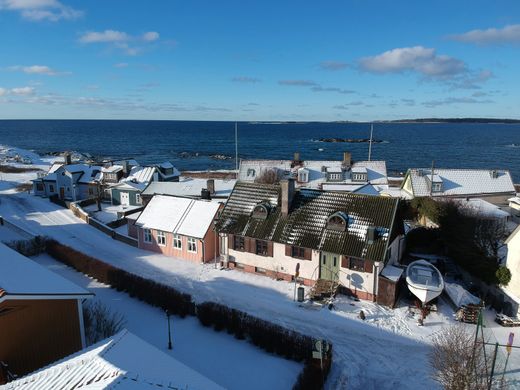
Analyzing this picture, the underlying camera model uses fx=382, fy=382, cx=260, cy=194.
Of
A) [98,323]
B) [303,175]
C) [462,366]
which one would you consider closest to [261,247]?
[98,323]

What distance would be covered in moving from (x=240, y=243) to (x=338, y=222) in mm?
7631

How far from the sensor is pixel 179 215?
33031 millimetres

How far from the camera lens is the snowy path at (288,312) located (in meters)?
17.5

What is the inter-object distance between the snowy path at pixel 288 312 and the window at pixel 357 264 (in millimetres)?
3429

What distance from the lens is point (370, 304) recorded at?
78.3 ft

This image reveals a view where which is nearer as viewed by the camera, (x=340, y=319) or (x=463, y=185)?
(x=340, y=319)

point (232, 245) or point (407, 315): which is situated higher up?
point (232, 245)

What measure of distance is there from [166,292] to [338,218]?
12122 millimetres

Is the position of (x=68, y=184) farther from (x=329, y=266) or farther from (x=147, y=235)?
(x=329, y=266)

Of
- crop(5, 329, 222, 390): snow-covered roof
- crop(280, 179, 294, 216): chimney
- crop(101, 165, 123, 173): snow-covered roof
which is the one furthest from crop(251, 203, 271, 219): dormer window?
crop(101, 165, 123, 173): snow-covered roof

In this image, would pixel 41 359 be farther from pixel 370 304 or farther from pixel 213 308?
pixel 370 304

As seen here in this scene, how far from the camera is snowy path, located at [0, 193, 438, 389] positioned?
17.5m

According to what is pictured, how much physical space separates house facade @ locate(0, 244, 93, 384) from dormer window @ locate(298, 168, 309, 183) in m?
43.6

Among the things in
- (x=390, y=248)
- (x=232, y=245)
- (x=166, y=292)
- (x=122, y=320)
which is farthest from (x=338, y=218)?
(x=122, y=320)
